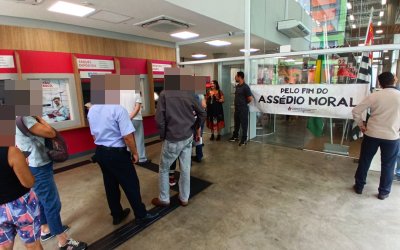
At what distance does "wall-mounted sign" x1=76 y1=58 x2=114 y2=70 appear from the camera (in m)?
Answer: 4.14

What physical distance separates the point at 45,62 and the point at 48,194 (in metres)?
2.83

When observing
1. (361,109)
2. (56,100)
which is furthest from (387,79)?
(56,100)

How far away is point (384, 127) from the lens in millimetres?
2594

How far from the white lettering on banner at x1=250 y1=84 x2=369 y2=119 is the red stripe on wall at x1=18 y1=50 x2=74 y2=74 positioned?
3.72 m

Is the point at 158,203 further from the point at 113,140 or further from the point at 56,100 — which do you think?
the point at 56,100

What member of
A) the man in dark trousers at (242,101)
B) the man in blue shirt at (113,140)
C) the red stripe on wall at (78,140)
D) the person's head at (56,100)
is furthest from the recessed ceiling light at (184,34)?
the man in blue shirt at (113,140)

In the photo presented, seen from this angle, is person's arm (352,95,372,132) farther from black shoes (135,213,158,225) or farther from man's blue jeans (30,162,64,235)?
man's blue jeans (30,162,64,235)

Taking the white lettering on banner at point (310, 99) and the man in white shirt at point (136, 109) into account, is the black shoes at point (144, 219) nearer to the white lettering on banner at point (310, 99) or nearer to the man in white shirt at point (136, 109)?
the man in white shirt at point (136, 109)

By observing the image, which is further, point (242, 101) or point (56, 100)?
point (242, 101)

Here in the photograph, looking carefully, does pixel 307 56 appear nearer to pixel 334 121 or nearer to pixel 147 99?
pixel 334 121

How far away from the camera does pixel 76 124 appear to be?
4.20 m

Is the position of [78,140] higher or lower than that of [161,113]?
lower

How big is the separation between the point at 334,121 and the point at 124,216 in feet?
13.4

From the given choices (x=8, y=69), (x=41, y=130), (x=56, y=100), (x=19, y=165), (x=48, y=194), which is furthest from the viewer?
(x=56, y=100)
